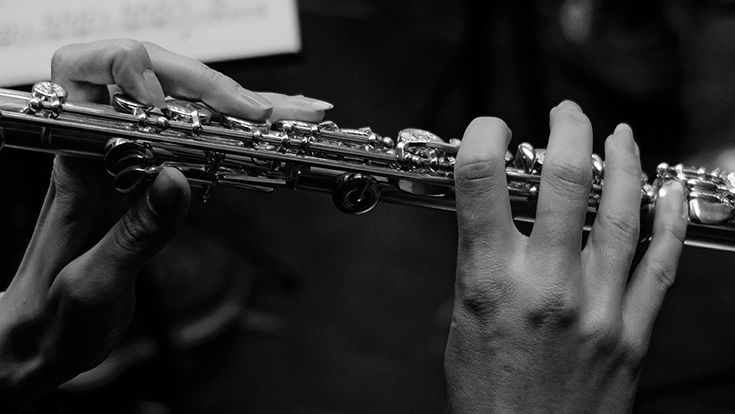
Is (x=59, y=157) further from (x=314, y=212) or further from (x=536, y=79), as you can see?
(x=536, y=79)

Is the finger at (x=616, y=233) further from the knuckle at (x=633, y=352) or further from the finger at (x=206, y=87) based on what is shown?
the finger at (x=206, y=87)

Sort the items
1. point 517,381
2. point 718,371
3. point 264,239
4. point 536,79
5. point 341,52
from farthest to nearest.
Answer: point 341,52 → point 536,79 → point 264,239 → point 718,371 → point 517,381

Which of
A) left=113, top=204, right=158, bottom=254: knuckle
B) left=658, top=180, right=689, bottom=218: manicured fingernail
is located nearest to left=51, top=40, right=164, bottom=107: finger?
left=113, top=204, right=158, bottom=254: knuckle

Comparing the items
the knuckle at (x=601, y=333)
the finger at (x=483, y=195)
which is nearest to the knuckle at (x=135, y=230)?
the finger at (x=483, y=195)

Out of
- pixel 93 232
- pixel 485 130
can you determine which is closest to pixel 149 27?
pixel 93 232

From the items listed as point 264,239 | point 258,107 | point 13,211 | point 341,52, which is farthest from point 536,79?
point 258,107

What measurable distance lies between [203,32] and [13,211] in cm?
65

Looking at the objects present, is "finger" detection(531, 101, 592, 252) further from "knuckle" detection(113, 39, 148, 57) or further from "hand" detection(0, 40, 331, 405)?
"knuckle" detection(113, 39, 148, 57)

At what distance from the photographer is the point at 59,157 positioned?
86 centimetres

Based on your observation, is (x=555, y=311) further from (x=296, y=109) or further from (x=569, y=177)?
(x=296, y=109)

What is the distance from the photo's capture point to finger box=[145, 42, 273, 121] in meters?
0.81

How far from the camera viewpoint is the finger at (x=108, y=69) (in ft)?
2.54

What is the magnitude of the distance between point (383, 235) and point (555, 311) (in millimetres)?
1228

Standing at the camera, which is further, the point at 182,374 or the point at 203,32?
the point at 182,374
